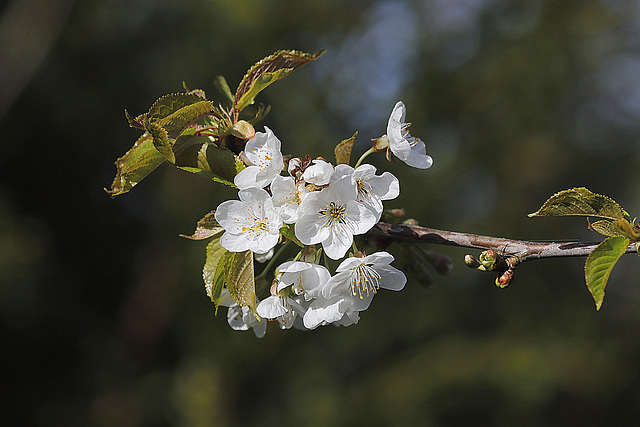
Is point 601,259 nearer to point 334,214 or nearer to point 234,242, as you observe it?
point 334,214

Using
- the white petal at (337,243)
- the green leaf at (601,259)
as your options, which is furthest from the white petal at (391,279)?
the green leaf at (601,259)

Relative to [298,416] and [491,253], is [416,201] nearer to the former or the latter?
[298,416]

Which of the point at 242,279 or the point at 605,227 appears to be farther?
the point at 242,279

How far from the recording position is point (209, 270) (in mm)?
919

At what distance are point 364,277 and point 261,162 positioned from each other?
299 mm

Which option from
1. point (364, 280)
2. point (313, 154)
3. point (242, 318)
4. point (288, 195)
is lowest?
point (313, 154)

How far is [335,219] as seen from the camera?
84cm

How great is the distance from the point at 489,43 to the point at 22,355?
6.27 meters

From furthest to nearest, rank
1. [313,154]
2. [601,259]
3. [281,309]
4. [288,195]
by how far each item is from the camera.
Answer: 1. [313,154]
2. [281,309]
3. [288,195]
4. [601,259]

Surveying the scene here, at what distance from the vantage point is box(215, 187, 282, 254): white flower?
2.77 ft

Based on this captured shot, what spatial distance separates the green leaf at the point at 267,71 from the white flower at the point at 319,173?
0.23 meters

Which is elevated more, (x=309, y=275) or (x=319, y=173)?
(x=319, y=173)

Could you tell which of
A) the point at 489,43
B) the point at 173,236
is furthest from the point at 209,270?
the point at 489,43

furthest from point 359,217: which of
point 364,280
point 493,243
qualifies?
point 493,243
